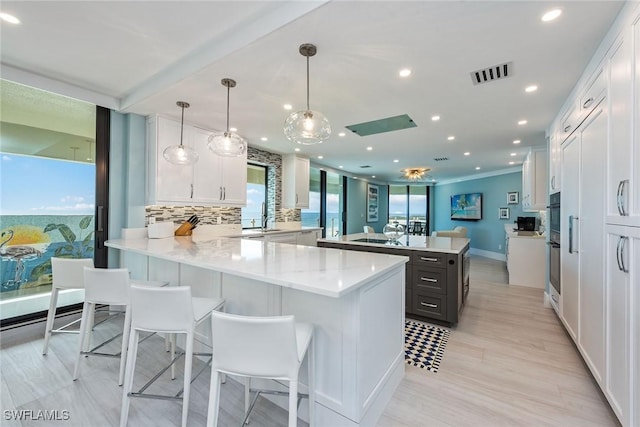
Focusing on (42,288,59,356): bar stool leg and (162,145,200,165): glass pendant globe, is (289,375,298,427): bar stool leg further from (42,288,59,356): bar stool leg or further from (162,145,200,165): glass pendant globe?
(162,145,200,165): glass pendant globe

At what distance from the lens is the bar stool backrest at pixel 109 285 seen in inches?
75.0

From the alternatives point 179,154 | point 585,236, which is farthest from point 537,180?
point 179,154

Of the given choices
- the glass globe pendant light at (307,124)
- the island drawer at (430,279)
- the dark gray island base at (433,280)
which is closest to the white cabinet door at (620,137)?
the dark gray island base at (433,280)

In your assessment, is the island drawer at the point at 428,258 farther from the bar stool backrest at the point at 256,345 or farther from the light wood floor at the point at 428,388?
the bar stool backrest at the point at 256,345

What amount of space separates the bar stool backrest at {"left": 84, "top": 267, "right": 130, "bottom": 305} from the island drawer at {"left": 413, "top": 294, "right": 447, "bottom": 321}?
9.36ft

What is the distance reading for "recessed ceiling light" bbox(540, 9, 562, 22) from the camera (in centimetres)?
159

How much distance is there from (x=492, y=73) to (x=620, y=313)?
1.99 m

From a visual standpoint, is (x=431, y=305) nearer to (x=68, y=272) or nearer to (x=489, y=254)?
(x=68, y=272)

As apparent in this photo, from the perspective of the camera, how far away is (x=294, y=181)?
546 cm

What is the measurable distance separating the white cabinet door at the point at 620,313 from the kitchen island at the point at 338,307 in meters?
1.18

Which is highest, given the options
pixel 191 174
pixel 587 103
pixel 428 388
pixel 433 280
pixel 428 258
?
pixel 587 103

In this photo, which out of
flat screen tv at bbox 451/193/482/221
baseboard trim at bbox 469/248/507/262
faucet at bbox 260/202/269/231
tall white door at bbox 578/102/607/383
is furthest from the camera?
flat screen tv at bbox 451/193/482/221

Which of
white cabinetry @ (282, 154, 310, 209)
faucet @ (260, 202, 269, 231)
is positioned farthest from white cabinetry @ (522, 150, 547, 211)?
faucet @ (260, 202, 269, 231)

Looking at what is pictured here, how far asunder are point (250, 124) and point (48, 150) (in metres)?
2.25
